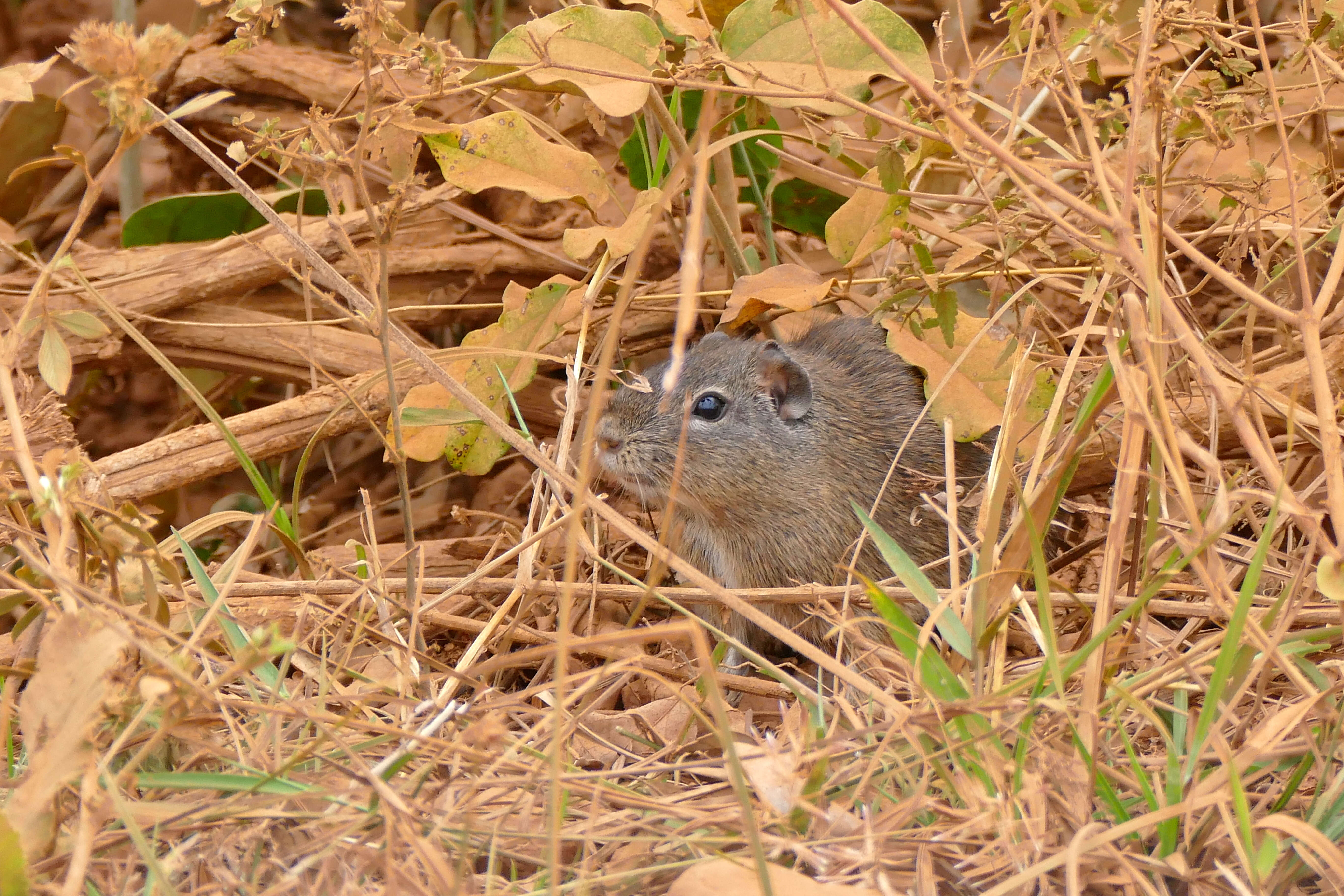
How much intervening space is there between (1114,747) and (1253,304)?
0.85m

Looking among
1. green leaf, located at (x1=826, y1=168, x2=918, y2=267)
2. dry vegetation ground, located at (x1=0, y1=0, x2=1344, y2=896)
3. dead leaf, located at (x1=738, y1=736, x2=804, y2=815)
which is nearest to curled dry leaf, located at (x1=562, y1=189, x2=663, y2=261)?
dry vegetation ground, located at (x1=0, y1=0, x2=1344, y2=896)

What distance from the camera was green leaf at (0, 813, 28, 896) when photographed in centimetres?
131

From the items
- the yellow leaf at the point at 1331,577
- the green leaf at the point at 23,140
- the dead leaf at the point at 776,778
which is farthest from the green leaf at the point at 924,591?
the green leaf at the point at 23,140

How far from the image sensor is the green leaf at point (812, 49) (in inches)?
98.6

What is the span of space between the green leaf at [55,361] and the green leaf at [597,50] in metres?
1.03

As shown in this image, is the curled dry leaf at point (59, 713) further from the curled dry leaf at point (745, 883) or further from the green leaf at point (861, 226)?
the green leaf at point (861, 226)

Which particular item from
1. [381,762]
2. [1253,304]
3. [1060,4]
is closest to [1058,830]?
[381,762]

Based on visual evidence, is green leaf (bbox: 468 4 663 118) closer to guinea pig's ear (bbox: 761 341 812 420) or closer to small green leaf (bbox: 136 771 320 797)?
guinea pig's ear (bbox: 761 341 812 420)

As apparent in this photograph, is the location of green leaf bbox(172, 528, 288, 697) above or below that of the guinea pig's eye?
above

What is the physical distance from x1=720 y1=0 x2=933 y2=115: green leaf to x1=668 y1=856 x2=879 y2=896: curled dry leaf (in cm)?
154

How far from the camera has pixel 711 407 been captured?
10.5ft

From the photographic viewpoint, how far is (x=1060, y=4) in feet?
7.75

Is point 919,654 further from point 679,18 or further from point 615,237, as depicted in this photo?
point 679,18

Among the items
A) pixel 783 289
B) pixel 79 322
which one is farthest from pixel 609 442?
pixel 79 322
